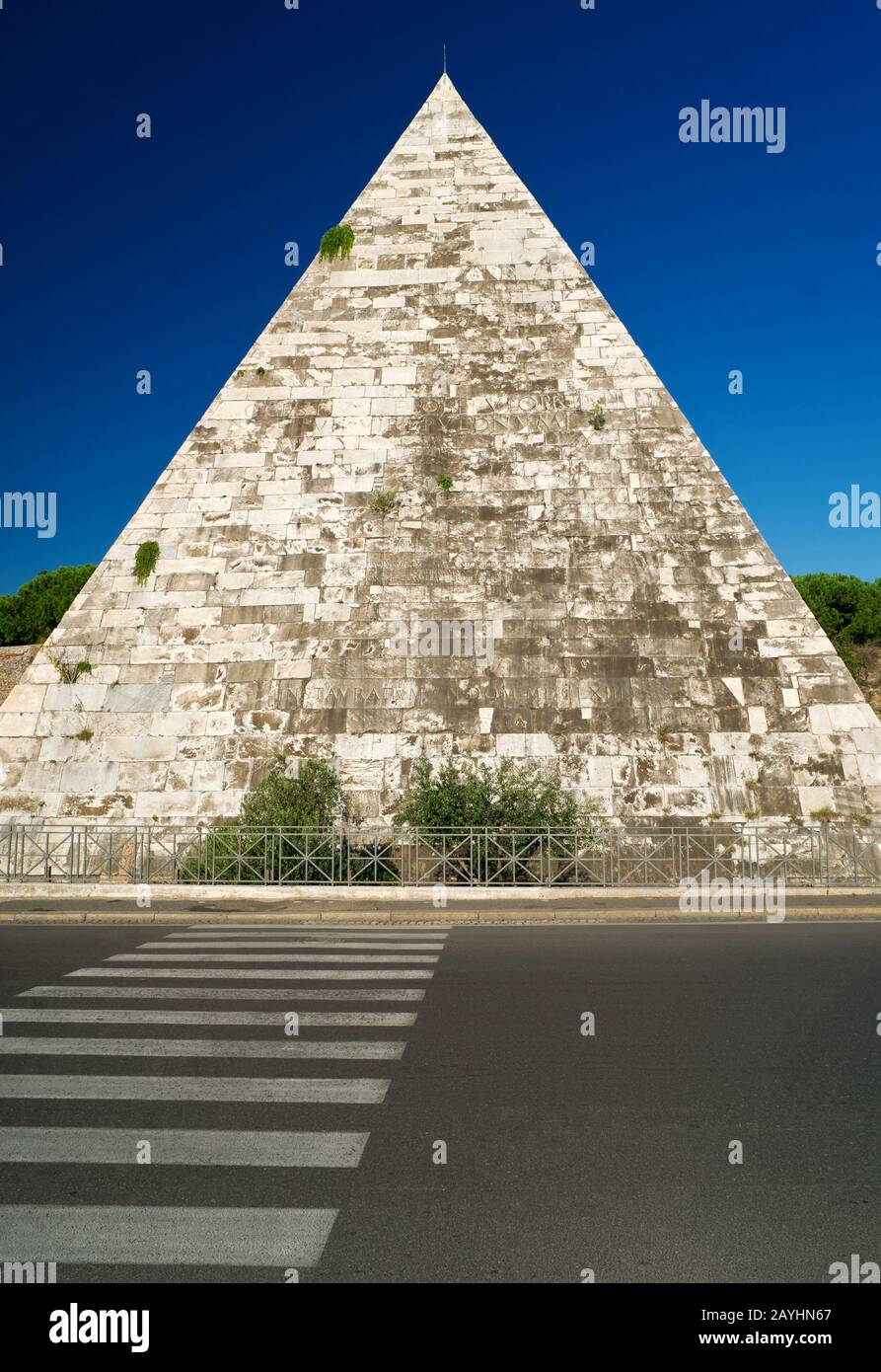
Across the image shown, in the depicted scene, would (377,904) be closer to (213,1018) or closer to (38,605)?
(213,1018)

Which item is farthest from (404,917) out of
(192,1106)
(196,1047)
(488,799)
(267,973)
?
(192,1106)

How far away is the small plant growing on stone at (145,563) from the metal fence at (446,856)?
15.2ft

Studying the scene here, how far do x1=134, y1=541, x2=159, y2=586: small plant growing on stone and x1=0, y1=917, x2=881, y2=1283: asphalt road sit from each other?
10418 millimetres

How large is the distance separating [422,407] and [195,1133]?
1573cm

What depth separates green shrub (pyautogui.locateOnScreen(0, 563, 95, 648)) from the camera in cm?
4338

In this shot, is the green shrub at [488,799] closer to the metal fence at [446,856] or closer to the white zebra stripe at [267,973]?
the metal fence at [446,856]

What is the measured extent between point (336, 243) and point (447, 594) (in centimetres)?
815

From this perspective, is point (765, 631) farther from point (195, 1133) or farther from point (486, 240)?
point (195, 1133)

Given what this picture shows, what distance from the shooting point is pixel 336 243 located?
20.1 m

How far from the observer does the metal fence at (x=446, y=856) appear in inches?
573

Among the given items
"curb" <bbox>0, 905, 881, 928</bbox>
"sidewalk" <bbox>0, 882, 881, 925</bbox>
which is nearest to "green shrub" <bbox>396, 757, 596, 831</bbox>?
"sidewalk" <bbox>0, 882, 881, 925</bbox>

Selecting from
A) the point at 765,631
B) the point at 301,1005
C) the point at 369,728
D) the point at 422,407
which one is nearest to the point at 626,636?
the point at 765,631

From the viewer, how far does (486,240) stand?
65.0 feet
